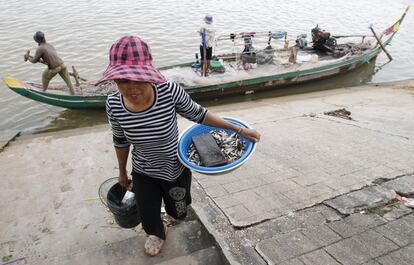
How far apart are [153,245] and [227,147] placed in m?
1.15

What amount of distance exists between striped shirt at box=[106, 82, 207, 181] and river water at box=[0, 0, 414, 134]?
7231 millimetres

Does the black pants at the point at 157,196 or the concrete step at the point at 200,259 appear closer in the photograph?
the black pants at the point at 157,196


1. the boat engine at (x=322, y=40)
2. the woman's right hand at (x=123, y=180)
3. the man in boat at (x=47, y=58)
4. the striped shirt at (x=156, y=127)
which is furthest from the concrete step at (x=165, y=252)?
the boat engine at (x=322, y=40)

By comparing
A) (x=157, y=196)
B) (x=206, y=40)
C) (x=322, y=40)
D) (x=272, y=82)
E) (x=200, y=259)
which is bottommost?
(x=272, y=82)

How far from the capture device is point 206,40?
352 inches

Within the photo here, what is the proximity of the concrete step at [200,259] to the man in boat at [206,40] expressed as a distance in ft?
23.1

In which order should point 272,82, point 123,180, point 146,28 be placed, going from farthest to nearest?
point 146,28
point 272,82
point 123,180

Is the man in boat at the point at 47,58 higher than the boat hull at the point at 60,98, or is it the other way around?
the man in boat at the point at 47,58

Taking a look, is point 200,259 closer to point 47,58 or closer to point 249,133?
point 249,133

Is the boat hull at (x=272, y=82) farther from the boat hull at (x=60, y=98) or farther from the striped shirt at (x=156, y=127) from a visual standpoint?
the striped shirt at (x=156, y=127)

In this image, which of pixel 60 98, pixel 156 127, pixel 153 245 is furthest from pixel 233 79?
pixel 156 127

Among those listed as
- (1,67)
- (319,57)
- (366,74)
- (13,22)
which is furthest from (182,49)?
(13,22)

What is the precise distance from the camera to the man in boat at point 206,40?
8.67 meters

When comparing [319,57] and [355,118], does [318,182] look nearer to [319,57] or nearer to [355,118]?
[355,118]
